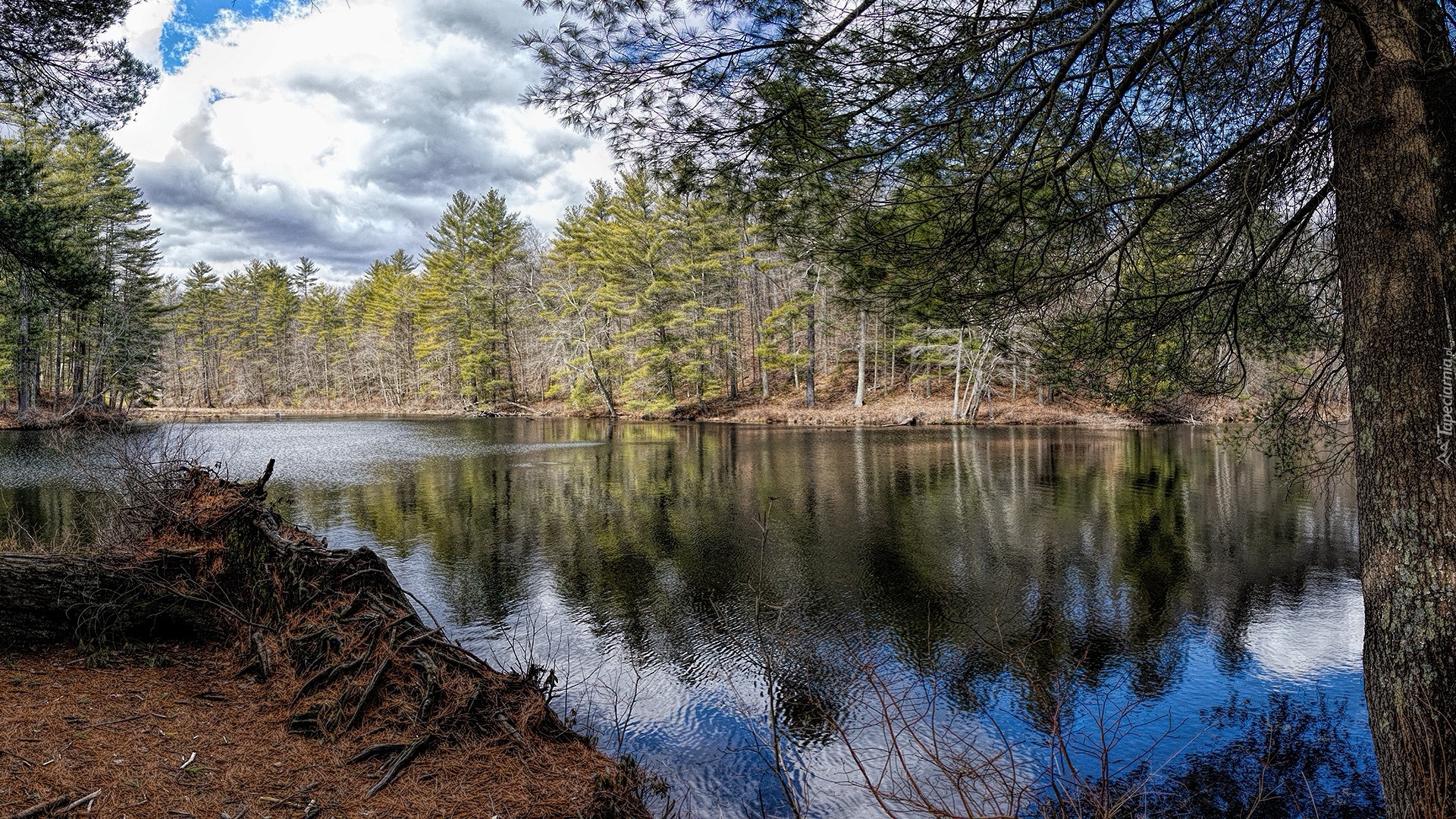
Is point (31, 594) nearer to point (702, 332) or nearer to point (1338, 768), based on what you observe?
point (1338, 768)

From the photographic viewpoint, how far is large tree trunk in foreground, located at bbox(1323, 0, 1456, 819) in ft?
8.29

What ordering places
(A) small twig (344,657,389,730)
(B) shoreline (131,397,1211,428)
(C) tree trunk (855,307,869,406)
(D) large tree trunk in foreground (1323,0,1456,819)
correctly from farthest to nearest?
(C) tree trunk (855,307,869,406) → (B) shoreline (131,397,1211,428) → (A) small twig (344,657,389,730) → (D) large tree trunk in foreground (1323,0,1456,819)

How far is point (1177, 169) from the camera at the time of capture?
173 inches

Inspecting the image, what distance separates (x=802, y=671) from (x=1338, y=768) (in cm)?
358

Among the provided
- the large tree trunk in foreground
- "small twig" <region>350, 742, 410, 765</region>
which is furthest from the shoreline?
"small twig" <region>350, 742, 410, 765</region>

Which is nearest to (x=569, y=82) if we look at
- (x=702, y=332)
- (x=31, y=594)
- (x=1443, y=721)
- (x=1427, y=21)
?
(x=1427, y=21)

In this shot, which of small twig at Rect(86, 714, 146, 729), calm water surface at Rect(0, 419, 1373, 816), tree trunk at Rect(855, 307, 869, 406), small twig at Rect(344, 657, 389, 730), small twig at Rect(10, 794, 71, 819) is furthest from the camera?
tree trunk at Rect(855, 307, 869, 406)

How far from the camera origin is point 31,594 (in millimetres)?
4008

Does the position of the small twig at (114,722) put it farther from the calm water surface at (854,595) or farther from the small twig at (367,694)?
the calm water surface at (854,595)

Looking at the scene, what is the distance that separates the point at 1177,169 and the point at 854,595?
4.99 meters

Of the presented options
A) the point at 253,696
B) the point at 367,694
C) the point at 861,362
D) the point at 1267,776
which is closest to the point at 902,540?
the point at 1267,776

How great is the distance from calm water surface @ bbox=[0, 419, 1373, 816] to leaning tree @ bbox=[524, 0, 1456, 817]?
4.85 ft

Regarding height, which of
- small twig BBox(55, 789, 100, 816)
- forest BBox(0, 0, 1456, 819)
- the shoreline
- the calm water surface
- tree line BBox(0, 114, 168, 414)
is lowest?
the calm water surface

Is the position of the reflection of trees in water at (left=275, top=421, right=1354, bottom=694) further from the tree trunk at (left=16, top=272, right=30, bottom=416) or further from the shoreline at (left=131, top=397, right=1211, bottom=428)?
the tree trunk at (left=16, top=272, right=30, bottom=416)
